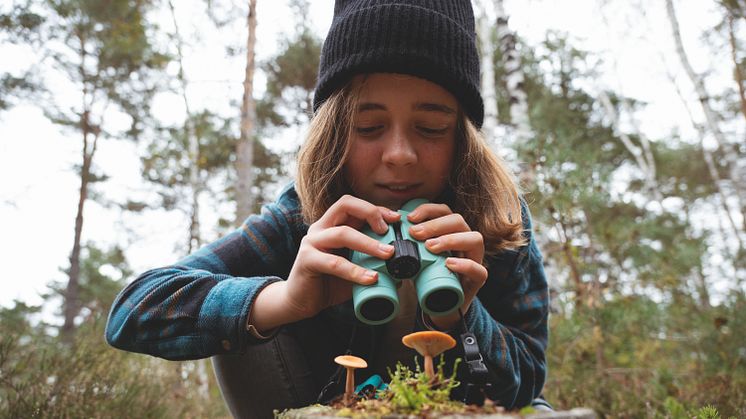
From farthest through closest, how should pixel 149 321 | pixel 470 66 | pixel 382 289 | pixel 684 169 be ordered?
pixel 684 169 → pixel 470 66 → pixel 149 321 → pixel 382 289

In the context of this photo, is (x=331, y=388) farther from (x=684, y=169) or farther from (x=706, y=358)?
(x=684, y=169)

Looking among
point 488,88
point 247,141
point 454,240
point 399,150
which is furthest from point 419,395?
point 488,88

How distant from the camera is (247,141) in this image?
24.3 feet

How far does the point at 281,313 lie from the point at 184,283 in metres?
0.42

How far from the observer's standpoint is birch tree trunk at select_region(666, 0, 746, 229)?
8992 millimetres

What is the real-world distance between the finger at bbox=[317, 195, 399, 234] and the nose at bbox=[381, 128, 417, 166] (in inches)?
10.2

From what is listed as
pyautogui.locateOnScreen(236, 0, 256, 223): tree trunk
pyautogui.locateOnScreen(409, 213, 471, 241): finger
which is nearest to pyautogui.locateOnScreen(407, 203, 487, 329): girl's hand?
pyautogui.locateOnScreen(409, 213, 471, 241): finger

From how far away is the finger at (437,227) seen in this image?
47.8 inches

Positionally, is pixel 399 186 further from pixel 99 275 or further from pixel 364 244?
pixel 99 275

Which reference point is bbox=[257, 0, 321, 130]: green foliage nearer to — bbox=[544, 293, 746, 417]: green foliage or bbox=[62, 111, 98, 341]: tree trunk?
bbox=[62, 111, 98, 341]: tree trunk

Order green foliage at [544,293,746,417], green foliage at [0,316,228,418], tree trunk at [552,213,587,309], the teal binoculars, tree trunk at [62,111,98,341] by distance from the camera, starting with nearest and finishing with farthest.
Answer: the teal binoculars < green foliage at [0,316,228,418] < green foliage at [544,293,746,417] < tree trunk at [552,213,587,309] < tree trunk at [62,111,98,341]

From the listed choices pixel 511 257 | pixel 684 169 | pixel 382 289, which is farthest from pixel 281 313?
pixel 684 169

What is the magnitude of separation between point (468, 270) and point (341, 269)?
32cm

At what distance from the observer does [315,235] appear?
125 centimetres
